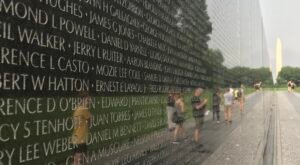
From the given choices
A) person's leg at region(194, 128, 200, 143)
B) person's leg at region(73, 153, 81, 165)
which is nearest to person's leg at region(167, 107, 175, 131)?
person's leg at region(194, 128, 200, 143)

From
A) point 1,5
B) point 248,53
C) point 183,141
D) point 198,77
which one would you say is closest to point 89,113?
point 1,5

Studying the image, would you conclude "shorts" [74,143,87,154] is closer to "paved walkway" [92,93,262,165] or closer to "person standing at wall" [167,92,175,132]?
"paved walkway" [92,93,262,165]

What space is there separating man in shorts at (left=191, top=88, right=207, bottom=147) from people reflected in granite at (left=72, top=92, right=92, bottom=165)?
1.68m

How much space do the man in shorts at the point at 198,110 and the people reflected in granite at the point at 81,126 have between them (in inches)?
66.0

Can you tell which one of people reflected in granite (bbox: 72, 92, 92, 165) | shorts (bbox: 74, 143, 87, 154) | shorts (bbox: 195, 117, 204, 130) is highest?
people reflected in granite (bbox: 72, 92, 92, 165)

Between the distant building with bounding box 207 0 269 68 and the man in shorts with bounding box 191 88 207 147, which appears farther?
the distant building with bounding box 207 0 269 68

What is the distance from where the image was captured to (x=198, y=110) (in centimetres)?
316

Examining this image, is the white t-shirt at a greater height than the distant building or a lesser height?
lesser

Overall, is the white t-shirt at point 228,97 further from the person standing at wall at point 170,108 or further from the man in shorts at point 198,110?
the person standing at wall at point 170,108

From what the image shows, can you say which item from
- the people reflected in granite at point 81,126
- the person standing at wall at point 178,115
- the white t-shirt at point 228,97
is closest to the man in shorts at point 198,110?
the person standing at wall at point 178,115

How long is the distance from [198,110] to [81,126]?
6.15 ft

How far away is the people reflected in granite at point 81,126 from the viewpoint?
1325mm

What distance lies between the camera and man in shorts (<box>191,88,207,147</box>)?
3.09 m

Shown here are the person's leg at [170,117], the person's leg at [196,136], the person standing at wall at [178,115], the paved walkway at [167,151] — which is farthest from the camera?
the person's leg at [196,136]
